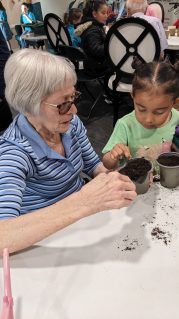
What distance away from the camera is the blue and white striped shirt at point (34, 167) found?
3.46 feet

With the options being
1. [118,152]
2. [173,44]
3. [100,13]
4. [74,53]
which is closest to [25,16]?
[100,13]

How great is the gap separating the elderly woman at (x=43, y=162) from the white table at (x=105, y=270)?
0.09m

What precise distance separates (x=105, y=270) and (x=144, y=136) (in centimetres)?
80

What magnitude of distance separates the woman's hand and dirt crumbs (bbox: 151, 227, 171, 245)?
15 cm

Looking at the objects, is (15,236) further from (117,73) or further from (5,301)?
(117,73)

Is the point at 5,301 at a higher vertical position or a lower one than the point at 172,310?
higher

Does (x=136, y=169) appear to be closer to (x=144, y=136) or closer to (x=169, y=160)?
(x=169, y=160)

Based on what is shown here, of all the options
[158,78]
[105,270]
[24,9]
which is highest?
[24,9]

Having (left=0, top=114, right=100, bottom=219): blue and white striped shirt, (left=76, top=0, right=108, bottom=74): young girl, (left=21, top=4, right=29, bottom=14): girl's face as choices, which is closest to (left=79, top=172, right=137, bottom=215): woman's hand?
(left=0, top=114, right=100, bottom=219): blue and white striped shirt

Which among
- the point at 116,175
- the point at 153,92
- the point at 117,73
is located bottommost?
the point at 117,73

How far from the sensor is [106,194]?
100cm

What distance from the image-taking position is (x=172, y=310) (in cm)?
82

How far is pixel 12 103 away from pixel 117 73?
2.23 m

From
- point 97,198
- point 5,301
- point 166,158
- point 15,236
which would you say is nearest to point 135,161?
point 166,158
